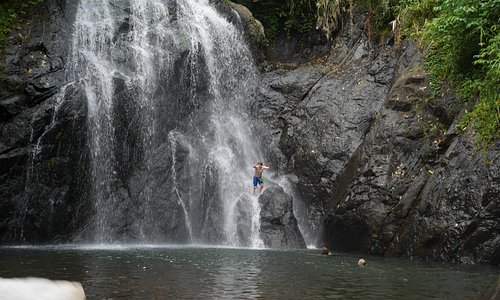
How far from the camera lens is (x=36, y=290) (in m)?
3.32

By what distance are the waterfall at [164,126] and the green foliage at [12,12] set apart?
1.54 m

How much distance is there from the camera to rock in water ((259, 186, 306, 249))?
51.2ft

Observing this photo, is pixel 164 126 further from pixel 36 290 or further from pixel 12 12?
pixel 36 290

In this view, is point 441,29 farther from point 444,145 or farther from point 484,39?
point 444,145

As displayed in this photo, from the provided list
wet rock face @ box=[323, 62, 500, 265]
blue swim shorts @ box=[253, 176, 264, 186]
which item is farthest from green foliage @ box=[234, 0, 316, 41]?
blue swim shorts @ box=[253, 176, 264, 186]

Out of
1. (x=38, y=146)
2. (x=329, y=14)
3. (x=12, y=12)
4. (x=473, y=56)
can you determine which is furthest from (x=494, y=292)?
(x=329, y=14)

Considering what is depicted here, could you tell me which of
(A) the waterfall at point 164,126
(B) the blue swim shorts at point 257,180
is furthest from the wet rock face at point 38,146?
(B) the blue swim shorts at point 257,180

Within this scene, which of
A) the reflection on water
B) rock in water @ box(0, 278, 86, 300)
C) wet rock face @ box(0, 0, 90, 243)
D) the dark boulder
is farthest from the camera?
wet rock face @ box(0, 0, 90, 243)

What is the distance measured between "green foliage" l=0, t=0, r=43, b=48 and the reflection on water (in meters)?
7.67

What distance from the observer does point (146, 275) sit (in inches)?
344

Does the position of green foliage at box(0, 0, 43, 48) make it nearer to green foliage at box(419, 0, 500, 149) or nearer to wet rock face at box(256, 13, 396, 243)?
wet rock face at box(256, 13, 396, 243)

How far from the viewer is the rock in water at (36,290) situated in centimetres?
320

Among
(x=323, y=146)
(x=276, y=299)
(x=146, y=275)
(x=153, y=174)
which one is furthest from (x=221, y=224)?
(x=276, y=299)

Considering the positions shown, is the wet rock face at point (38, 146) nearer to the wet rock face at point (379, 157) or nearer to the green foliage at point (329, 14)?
the wet rock face at point (379, 157)
